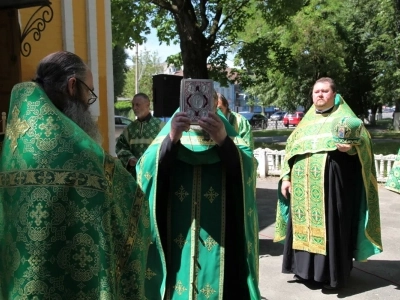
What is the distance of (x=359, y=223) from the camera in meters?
4.96

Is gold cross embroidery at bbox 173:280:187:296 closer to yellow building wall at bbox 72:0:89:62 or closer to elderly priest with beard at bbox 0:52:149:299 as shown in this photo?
elderly priest with beard at bbox 0:52:149:299

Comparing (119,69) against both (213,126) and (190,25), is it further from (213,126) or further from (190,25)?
(213,126)

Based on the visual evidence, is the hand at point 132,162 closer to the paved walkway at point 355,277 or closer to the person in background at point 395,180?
the paved walkway at point 355,277

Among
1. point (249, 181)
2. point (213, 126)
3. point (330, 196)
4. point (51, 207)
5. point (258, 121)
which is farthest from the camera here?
point (258, 121)

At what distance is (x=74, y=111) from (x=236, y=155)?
3.87ft

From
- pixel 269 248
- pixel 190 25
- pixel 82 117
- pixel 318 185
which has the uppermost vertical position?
pixel 190 25

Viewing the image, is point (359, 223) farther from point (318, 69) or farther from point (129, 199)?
→ point (318, 69)

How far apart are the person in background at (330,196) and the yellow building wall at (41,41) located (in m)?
3.32

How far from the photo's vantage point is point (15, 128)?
1.83m

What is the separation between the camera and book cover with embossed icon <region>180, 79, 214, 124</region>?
8.84 feet

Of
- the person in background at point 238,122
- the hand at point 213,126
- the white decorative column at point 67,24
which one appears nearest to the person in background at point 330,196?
the person in background at point 238,122

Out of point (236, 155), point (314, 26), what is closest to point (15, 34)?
point (236, 155)

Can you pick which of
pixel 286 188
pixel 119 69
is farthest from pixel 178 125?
pixel 119 69

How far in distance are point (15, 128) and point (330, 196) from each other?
3.58m
